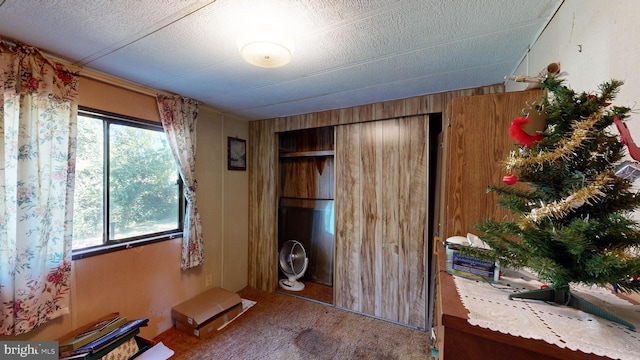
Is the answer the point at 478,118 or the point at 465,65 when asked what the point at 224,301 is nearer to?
the point at 478,118

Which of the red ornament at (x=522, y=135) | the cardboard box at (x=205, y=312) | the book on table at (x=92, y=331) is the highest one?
the red ornament at (x=522, y=135)

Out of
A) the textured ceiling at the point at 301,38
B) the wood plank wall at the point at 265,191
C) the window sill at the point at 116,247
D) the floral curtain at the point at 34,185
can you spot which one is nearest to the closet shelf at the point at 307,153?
the wood plank wall at the point at 265,191

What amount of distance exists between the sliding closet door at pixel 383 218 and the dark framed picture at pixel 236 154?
1.31 meters

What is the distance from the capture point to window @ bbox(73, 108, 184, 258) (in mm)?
1775

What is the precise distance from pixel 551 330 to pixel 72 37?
7.68 ft

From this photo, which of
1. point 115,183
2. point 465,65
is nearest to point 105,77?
point 115,183

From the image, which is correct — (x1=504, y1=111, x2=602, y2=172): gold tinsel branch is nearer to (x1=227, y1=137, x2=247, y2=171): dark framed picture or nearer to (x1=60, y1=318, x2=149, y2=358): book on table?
(x1=60, y1=318, x2=149, y2=358): book on table

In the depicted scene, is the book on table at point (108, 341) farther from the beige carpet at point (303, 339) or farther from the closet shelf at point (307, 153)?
the closet shelf at point (307, 153)

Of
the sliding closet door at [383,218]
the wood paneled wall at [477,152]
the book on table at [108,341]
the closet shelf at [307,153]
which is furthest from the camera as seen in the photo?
the closet shelf at [307,153]

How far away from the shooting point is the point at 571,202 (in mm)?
494

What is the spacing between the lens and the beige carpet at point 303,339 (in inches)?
76.9

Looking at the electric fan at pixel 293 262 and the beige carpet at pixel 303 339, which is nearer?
the beige carpet at pixel 303 339

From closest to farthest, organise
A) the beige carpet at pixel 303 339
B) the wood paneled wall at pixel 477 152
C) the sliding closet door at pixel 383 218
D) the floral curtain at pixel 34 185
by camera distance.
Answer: the wood paneled wall at pixel 477 152, the floral curtain at pixel 34 185, the beige carpet at pixel 303 339, the sliding closet door at pixel 383 218

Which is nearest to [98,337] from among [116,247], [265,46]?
[116,247]
